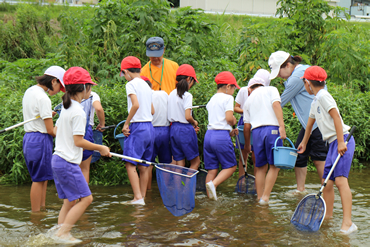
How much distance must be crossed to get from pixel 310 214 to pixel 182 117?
2297 millimetres

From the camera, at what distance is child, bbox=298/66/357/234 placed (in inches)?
157

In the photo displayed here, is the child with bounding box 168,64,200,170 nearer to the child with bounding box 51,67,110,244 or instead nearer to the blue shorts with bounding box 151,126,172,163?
the blue shorts with bounding box 151,126,172,163

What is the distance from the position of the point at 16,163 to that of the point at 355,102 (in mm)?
6914

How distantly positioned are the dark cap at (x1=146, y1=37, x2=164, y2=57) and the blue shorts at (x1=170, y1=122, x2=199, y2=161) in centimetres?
118

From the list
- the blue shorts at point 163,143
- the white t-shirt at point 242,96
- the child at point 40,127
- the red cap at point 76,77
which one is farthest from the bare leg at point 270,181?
the child at point 40,127

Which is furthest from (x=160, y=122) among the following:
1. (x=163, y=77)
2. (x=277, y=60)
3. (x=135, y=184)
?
(x=277, y=60)

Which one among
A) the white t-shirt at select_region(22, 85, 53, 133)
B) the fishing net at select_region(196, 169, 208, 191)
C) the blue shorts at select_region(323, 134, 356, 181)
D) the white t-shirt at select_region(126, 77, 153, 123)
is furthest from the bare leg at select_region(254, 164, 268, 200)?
the white t-shirt at select_region(22, 85, 53, 133)

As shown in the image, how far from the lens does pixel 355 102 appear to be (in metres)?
8.11

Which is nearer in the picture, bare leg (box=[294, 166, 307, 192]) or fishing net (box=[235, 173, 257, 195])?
bare leg (box=[294, 166, 307, 192])

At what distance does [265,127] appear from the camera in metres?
5.02

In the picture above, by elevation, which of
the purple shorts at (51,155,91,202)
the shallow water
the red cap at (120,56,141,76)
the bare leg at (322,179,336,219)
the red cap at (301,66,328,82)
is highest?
the red cap at (120,56,141,76)

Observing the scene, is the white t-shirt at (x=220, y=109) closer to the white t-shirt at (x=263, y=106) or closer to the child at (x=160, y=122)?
the white t-shirt at (x=263, y=106)

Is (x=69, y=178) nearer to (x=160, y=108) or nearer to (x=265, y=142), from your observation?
(x=160, y=108)

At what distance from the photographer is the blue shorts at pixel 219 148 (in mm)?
5336
